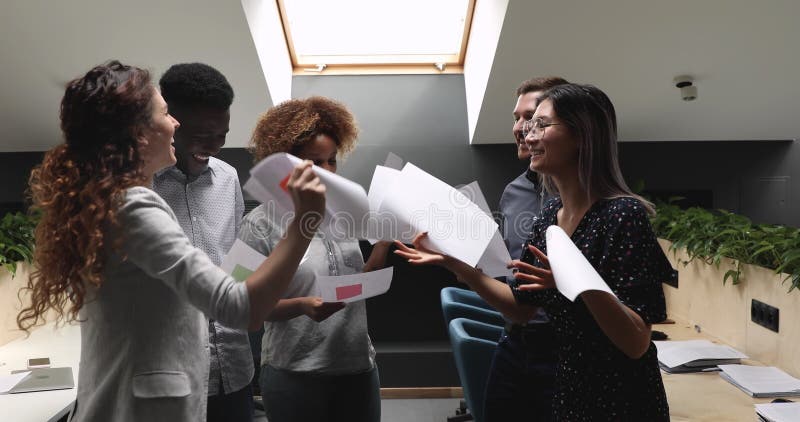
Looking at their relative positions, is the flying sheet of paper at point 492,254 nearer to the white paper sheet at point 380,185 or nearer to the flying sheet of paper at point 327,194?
the white paper sheet at point 380,185

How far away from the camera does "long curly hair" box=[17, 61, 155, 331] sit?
89cm

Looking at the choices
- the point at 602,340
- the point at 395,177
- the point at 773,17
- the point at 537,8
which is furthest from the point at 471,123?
the point at 602,340

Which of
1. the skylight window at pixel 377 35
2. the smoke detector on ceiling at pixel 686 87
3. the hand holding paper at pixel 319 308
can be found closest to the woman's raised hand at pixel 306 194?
the hand holding paper at pixel 319 308

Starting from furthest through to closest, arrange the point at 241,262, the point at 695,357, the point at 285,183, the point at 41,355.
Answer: the point at 41,355 < the point at 695,357 < the point at 241,262 < the point at 285,183

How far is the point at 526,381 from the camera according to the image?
1.49 meters

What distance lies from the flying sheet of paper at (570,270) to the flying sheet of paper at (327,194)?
0.38 meters

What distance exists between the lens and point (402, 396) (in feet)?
12.4

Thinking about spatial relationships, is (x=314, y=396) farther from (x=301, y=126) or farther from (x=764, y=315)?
(x=764, y=315)

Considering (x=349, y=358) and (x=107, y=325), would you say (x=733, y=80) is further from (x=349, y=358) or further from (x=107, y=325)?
(x=107, y=325)

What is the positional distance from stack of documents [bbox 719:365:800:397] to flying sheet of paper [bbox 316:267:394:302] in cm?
129

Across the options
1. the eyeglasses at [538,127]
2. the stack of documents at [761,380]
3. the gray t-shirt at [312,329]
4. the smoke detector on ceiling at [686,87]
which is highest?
the smoke detector on ceiling at [686,87]

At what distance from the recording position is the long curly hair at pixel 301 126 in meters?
1.39

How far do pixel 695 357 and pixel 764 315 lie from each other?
12.8 inches

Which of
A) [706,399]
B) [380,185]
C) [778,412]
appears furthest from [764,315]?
[380,185]
